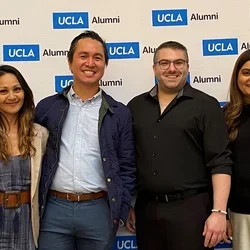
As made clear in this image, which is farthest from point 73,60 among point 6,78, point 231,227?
point 231,227

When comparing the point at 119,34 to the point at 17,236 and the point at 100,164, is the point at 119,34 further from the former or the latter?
the point at 17,236

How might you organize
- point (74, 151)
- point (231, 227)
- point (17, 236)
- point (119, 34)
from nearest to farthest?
1. point (17, 236)
2. point (74, 151)
3. point (231, 227)
4. point (119, 34)

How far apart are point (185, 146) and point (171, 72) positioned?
38 cm

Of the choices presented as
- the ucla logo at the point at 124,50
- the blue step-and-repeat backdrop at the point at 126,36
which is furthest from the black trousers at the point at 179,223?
the ucla logo at the point at 124,50

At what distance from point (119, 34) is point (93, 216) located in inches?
44.8

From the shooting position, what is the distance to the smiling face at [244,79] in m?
2.06

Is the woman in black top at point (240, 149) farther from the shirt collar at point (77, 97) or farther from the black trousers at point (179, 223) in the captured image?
the shirt collar at point (77, 97)

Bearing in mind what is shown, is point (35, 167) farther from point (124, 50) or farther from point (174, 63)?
point (124, 50)

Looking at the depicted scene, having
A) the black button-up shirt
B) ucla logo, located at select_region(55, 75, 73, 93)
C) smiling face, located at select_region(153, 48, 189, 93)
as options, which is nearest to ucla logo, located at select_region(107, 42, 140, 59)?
ucla logo, located at select_region(55, 75, 73, 93)

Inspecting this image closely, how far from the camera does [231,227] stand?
6.92ft

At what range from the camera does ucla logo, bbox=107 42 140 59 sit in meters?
2.43

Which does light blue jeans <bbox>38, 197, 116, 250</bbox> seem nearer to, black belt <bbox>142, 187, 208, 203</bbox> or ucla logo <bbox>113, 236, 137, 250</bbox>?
black belt <bbox>142, 187, 208, 203</bbox>

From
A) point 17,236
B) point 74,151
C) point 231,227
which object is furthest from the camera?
point 231,227

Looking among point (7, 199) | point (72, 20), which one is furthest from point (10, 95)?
point (72, 20)
